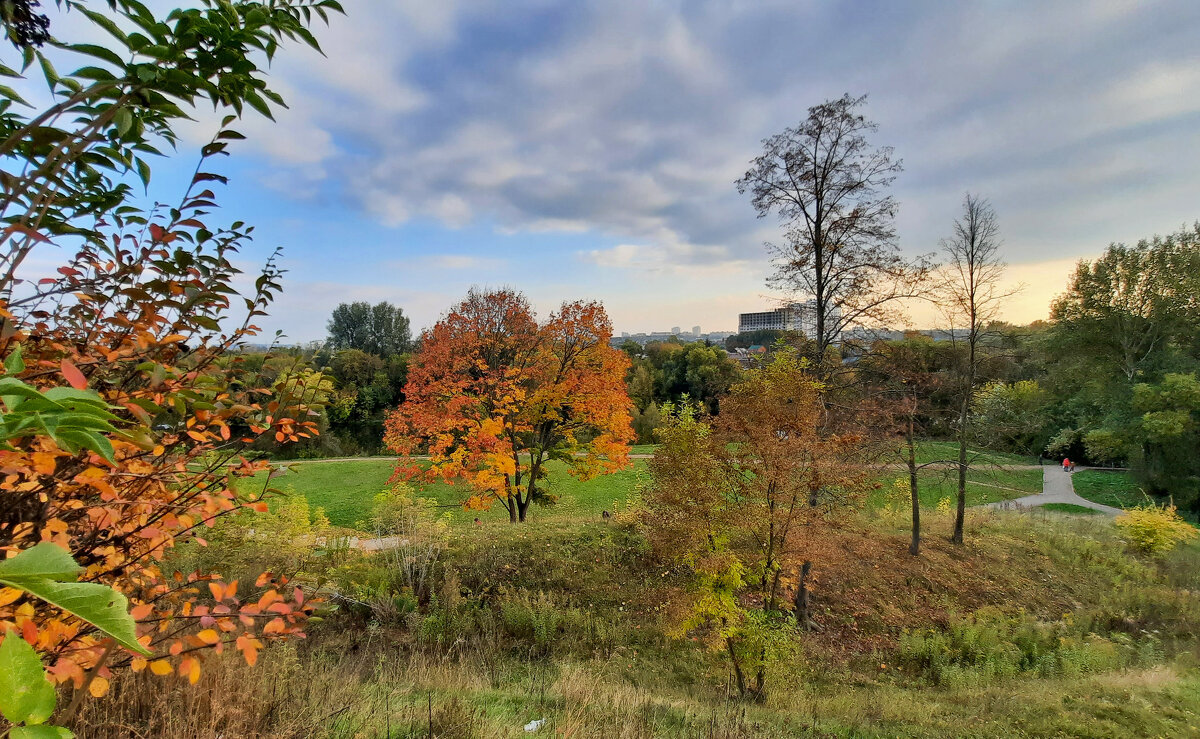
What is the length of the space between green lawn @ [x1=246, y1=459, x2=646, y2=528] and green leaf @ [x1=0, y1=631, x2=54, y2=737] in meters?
15.0

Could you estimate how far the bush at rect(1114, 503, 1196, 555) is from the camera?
38.2 ft

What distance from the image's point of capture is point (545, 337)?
42.8 ft

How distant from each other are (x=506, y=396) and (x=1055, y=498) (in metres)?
24.1

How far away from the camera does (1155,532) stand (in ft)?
38.5

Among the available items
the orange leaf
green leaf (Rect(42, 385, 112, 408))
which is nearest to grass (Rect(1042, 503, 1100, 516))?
the orange leaf

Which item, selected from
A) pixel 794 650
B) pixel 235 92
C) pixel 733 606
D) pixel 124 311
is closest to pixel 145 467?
pixel 124 311

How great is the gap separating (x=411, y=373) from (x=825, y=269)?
9.70 meters

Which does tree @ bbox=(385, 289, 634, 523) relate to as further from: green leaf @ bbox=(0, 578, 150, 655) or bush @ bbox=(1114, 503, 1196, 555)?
bush @ bbox=(1114, 503, 1196, 555)

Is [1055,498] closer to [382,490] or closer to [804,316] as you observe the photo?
[804,316]

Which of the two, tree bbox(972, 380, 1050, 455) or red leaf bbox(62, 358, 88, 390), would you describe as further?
tree bbox(972, 380, 1050, 455)

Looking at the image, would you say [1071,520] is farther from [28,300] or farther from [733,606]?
[28,300]

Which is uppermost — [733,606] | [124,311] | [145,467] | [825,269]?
[825,269]

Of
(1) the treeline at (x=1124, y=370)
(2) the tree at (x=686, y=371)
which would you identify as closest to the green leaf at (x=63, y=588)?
(1) the treeline at (x=1124, y=370)

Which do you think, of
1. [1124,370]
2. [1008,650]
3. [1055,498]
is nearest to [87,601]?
[1008,650]
